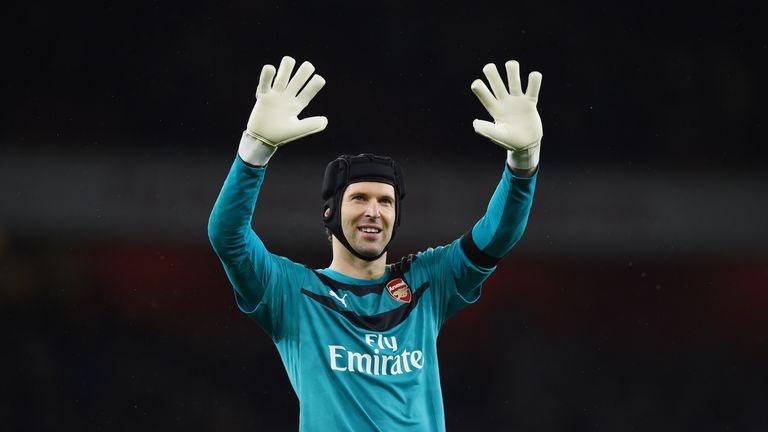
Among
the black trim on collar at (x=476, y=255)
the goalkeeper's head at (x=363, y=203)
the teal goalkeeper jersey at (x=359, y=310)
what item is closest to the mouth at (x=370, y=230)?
the goalkeeper's head at (x=363, y=203)

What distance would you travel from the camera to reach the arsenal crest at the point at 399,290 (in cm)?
246

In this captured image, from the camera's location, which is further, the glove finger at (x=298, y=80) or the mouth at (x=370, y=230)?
the mouth at (x=370, y=230)

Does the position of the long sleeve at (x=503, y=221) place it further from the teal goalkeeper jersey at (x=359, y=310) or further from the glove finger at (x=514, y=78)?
the glove finger at (x=514, y=78)

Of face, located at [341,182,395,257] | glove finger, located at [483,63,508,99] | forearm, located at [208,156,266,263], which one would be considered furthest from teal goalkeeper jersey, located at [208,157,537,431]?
glove finger, located at [483,63,508,99]

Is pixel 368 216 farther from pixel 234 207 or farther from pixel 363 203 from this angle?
pixel 234 207

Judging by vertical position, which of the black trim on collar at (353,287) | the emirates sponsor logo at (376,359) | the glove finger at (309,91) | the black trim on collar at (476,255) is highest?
the glove finger at (309,91)

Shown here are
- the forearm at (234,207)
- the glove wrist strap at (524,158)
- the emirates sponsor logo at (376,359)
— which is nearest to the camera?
the forearm at (234,207)

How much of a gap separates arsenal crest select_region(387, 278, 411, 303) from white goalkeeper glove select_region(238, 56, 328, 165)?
470 millimetres
